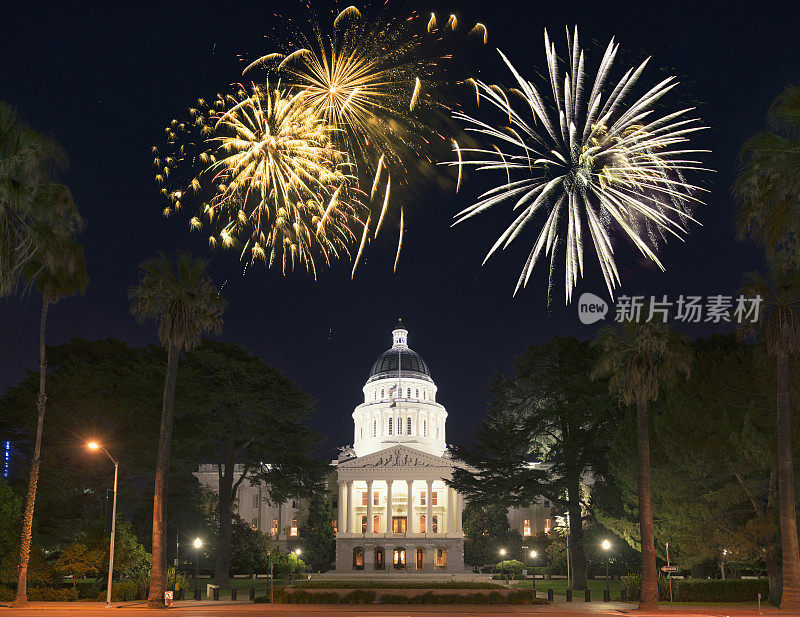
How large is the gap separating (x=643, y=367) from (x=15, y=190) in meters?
28.5

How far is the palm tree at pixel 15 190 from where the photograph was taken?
15.9m

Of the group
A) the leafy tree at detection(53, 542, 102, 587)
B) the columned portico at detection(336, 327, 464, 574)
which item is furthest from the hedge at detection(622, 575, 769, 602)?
the columned portico at detection(336, 327, 464, 574)

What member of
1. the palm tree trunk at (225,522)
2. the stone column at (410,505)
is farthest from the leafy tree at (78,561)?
the stone column at (410,505)

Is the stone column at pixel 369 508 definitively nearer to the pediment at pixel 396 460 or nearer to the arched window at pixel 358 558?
the pediment at pixel 396 460

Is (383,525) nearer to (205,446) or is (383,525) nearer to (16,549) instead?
(205,446)

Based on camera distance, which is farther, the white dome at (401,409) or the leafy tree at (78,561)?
the white dome at (401,409)

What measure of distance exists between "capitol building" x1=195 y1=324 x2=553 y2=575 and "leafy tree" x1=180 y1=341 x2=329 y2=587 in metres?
15.9

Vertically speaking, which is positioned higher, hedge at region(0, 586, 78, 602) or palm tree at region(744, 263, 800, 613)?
palm tree at region(744, 263, 800, 613)

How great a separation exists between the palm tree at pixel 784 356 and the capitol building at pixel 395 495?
4079 cm

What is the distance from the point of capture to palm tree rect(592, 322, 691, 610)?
117ft

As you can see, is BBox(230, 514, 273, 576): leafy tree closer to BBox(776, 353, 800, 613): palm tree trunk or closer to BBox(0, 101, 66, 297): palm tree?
BBox(776, 353, 800, 613): palm tree trunk

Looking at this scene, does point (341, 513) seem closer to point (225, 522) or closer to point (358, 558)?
point (358, 558)

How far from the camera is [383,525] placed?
99.5 metres

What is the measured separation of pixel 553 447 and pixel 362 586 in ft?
59.6
